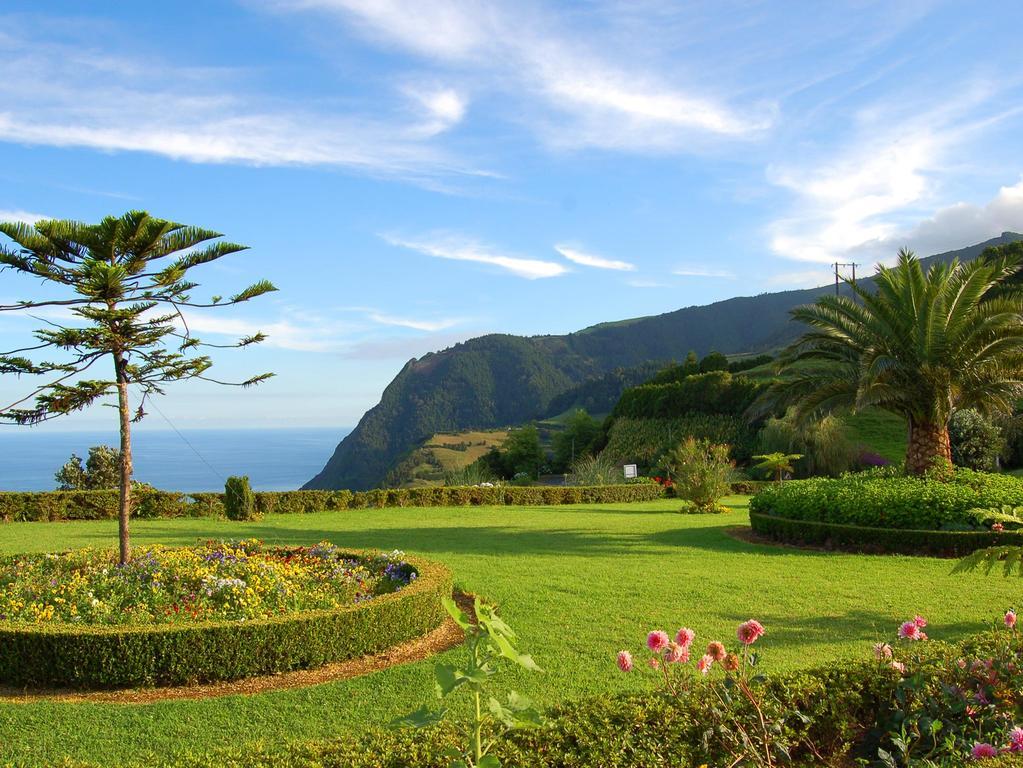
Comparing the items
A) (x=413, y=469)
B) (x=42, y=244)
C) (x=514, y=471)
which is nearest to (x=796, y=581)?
(x=42, y=244)

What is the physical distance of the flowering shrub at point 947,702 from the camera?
3684 millimetres

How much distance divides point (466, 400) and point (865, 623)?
400 feet

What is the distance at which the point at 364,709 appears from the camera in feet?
15.8

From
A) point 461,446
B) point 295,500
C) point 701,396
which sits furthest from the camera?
point 461,446

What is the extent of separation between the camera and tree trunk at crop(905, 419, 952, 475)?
41.1 ft

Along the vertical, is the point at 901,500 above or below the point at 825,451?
below

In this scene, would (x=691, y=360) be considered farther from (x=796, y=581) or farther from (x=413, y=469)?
(x=796, y=581)

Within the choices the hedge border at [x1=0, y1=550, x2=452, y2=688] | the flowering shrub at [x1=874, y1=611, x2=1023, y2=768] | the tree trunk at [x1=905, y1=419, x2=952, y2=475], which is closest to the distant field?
the tree trunk at [x1=905, y1=419, x2=952, y2=475]

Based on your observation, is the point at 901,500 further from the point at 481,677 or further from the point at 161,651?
the point at 481,677

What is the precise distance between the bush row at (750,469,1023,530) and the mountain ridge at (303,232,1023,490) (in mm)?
82829

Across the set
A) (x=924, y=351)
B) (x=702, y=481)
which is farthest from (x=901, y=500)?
(x=702, y=481)

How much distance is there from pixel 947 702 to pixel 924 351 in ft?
30.8

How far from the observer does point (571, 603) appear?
7598 mm

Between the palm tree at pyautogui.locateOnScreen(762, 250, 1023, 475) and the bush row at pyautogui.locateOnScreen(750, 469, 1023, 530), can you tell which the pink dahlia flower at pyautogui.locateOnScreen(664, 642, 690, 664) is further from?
the palm tree at pyautogui.locateOnScreen(762, 250, 1023, 475)
